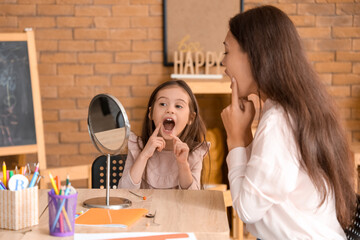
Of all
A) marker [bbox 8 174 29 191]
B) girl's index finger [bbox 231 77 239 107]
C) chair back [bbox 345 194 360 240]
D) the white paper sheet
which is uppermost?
girl's index finger [bbox 231 77 239 107]

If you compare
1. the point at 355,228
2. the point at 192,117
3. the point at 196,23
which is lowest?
the point at 355,228

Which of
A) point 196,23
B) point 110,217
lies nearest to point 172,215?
point 110,217

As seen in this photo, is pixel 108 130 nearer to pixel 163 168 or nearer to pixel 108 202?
pixel 108 202

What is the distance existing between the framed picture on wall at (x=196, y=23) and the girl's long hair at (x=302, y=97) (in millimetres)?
2037

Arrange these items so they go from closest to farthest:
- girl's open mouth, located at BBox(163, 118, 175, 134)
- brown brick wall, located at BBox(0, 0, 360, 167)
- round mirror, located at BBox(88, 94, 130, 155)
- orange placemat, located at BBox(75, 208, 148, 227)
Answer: orange placemat, located at BBox(75, 208, 148, 227) < round mirror, located at BBox(88, 94, 130, 155) < girl's open mouth, located at BBox(163, 118, 175, 134) < brown brick wall, located at BBox(0, 0, 360, 167)

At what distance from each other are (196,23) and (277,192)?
7.78 ft

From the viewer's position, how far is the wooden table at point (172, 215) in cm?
127

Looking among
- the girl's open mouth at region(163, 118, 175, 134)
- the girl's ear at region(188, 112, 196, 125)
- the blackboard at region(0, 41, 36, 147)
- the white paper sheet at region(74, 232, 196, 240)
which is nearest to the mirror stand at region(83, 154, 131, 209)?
the white paper sheet at region(74, 232, 196, 240)

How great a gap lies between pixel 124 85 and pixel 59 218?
95.3 inches

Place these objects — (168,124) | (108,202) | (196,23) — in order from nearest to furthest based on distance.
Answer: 1. (108,202)
2. (168,124)
3. (196,23)

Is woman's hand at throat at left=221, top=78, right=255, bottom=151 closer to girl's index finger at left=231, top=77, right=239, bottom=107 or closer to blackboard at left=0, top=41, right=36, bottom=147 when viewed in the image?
girl's index finger at left=231, top=77, right=239, bottom=107

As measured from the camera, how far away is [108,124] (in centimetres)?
153

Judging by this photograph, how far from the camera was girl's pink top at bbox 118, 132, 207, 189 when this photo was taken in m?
2.06

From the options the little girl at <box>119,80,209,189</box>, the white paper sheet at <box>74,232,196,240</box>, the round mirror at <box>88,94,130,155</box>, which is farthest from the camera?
the little girl at <box>119,80,209,189</box>
